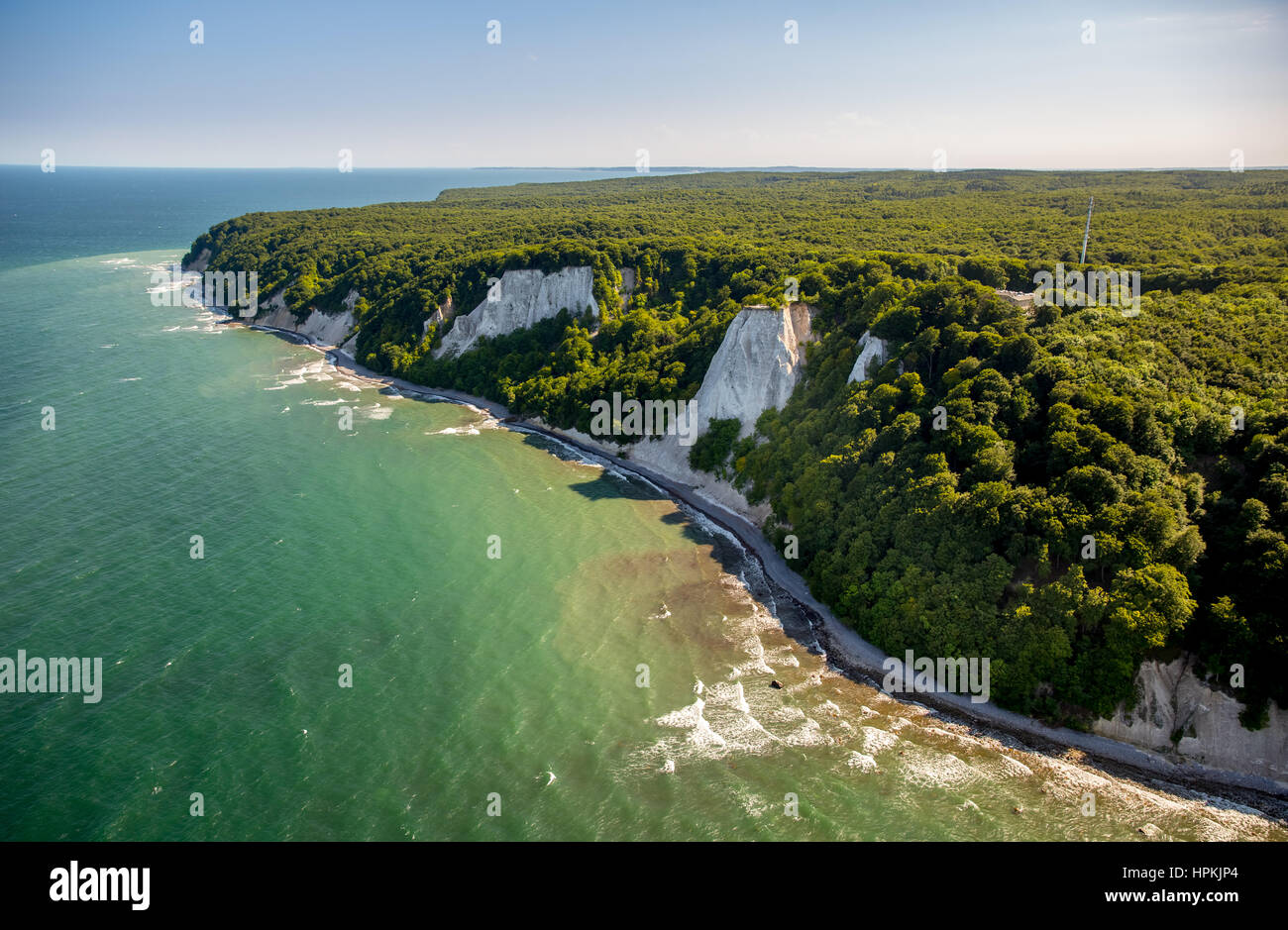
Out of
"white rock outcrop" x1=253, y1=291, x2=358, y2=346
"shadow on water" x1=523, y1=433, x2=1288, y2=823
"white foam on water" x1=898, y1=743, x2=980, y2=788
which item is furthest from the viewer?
"white rock outcrop" x1=253, y1=291, x2=358, y2=346

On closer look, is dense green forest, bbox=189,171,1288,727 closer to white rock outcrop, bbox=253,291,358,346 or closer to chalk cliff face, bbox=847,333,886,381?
chalk cliff face, bbox=847,333,886,381

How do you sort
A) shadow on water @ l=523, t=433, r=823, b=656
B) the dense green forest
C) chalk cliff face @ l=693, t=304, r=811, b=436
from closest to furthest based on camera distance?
1. the dense green forest
2. shadow on water @ l=523, t=433, r=823, b=656
3. chalk cliff face @ l=693, t=304, r=811, b=436

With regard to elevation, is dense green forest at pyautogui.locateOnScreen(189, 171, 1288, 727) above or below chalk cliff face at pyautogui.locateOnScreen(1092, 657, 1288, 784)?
above

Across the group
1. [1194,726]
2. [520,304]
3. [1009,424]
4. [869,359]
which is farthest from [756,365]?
[520,304]

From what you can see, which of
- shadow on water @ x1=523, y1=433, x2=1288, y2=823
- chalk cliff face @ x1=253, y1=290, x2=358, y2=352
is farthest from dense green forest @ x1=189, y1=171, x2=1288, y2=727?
chalk cliff face @ x1=253, y1=290, x2=358, y2=352

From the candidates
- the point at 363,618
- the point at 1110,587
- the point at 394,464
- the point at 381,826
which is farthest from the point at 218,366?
the point at 1110,587

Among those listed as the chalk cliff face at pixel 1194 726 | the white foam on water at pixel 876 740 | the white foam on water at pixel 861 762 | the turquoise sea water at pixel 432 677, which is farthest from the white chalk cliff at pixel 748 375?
the chalk cliff face at pixel 1194 726
